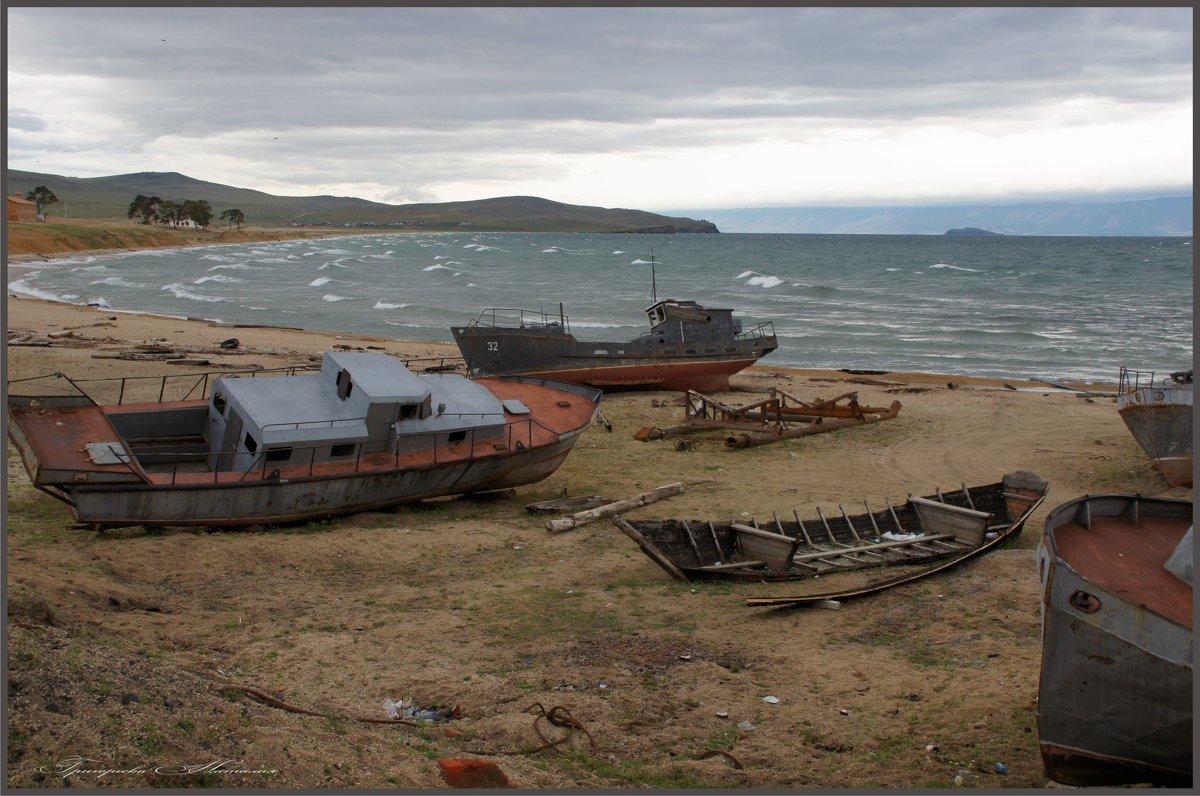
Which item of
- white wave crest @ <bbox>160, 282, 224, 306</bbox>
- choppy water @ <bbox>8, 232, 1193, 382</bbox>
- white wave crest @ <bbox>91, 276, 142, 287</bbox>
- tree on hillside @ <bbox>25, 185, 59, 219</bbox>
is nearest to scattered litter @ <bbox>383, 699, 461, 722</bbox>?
choppy water @ <bbox>8, 232, 1193, 382</bbox>

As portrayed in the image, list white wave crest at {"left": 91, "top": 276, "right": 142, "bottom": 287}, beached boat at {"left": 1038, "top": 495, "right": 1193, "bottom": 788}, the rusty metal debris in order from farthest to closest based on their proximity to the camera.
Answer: white wave crest at {"left": 91, "top": 276, "right": 142, "bottom": 287}
the rusty metal debris
beached boat at {"left": 1038, "top": 495, "right": 1193, "bottom": 788}

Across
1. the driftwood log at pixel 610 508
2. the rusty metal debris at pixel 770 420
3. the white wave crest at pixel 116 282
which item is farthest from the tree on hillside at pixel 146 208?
the driftwood log at pixel 610 508

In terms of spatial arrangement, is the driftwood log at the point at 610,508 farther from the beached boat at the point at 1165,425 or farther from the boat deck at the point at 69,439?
the beached boat at the point at 1165,425

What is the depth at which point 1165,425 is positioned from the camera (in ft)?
70.1

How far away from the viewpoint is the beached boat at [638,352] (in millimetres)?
31828

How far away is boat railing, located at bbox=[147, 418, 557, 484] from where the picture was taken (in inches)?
645

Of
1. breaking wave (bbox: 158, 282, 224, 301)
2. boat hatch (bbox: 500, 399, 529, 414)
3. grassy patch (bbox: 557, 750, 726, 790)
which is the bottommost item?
grassy patch (bbox: 557, 750, 726, 790)

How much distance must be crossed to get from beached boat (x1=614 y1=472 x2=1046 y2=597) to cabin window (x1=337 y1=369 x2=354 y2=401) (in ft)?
20.6

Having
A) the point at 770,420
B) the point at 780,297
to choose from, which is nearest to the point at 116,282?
the point at 780,297

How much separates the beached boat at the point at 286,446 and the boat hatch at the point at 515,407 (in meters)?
0.05

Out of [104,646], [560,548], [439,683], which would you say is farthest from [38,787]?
[560,548]

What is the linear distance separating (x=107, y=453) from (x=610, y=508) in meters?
8.40

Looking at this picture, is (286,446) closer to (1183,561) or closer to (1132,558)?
(1132,558)

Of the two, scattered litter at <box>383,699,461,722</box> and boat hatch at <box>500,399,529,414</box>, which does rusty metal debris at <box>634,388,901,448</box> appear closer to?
boat hatch at <box>500,399,529,414</box>
